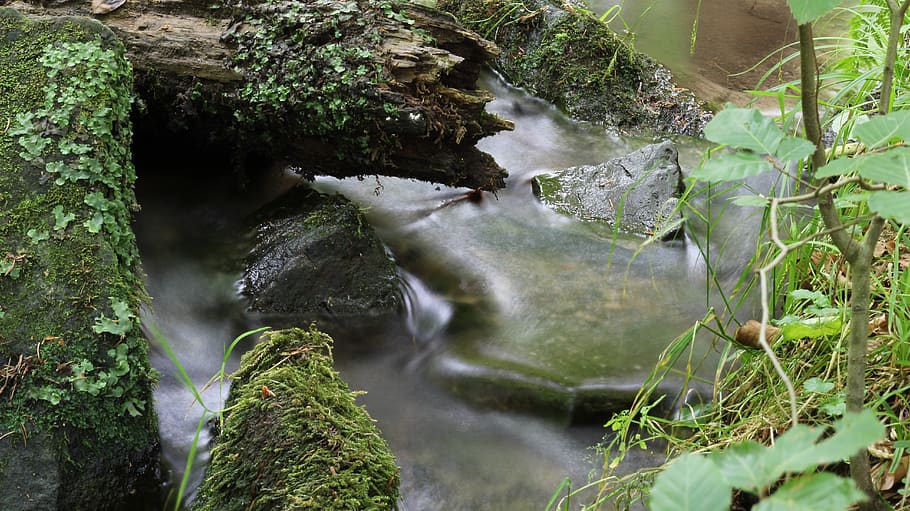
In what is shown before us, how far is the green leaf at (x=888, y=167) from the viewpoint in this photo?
1083 millimetres

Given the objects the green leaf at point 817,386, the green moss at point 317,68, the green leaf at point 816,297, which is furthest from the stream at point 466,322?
the green moss at point 317,68

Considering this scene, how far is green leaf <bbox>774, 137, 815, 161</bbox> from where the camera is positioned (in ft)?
3.72

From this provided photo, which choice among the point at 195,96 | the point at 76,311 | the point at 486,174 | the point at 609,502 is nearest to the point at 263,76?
the point at 195,96

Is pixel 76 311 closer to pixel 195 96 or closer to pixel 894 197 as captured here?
pixel 195 96

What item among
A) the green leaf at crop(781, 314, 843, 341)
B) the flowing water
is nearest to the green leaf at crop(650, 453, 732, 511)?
the green leaf at crop(781, 314, 843, 341)

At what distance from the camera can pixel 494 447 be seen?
309 cm

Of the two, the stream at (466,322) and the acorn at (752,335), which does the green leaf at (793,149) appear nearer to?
the acorn at (752,335)

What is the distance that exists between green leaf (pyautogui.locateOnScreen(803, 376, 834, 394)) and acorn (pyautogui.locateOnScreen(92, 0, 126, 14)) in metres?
3.78

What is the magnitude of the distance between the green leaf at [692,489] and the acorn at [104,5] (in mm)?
4012

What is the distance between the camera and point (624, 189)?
466 centimetres

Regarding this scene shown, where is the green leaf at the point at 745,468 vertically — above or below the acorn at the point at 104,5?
above

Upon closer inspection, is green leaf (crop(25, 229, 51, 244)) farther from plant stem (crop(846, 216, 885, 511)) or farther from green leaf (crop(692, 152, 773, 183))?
plant stem (crop(846, 216, 885, 511))

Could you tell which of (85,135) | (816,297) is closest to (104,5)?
(85,135)

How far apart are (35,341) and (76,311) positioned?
17cm
